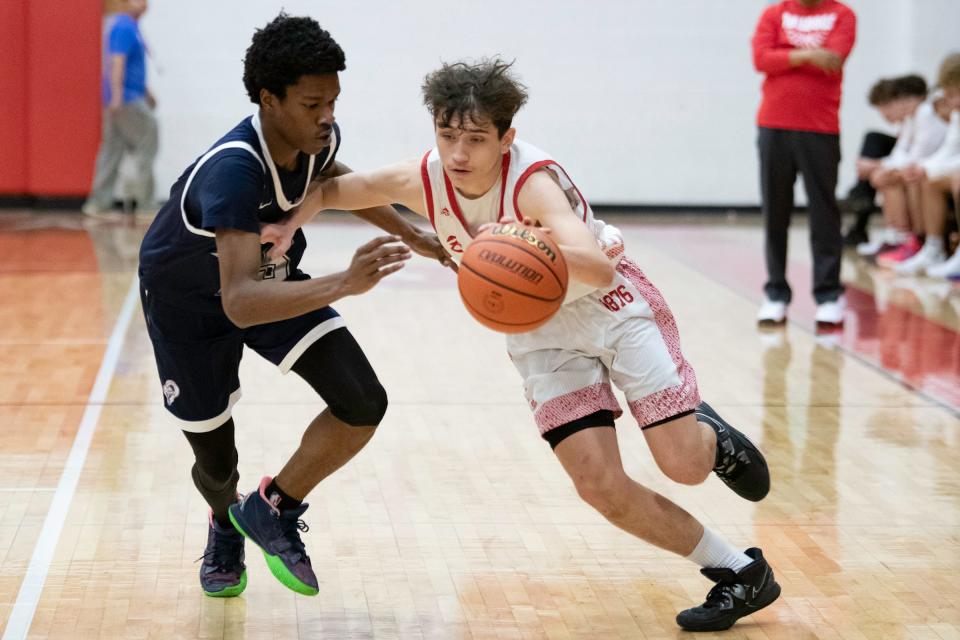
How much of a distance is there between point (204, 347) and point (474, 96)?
38.6 inches

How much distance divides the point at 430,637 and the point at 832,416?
9.38 ft

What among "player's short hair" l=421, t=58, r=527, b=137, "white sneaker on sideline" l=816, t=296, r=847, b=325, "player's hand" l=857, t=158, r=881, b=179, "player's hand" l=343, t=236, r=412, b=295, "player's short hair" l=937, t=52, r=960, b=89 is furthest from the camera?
"player's hand" l=857, t=158, r=881, b=179

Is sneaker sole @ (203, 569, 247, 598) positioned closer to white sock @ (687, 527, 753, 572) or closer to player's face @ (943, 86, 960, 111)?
white sock @ (687, 527, 753, 572)

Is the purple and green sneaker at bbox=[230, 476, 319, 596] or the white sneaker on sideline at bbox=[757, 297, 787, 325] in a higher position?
the purple and green sneaker at bbox=[230, 476, 319, 596]

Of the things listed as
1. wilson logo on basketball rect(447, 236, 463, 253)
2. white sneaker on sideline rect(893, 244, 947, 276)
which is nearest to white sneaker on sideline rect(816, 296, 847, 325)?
white sneaker on sideline rect(893, 244, 947, 276)

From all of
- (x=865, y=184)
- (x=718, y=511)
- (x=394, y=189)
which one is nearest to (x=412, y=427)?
(x=718, y=511)

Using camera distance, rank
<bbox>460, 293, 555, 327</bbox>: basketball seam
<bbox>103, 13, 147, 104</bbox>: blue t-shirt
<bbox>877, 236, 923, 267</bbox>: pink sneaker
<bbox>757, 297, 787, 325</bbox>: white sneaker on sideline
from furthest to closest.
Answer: <bbox>103, 13, 147, 104</bbox>: blue t-shirt, <bbox>877, 236, 923, 267</bbox>: pink sneaker, <bbox>757, 297, 787, 325</bbox>: white sneaker on sideline, <bbox>460, 293, 555, 327</bbox>: basketball seam

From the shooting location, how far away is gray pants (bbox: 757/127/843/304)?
7391mm

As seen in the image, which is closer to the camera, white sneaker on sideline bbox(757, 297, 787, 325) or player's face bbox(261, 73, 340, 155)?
player's face bbox(261, 73, 340, 155)

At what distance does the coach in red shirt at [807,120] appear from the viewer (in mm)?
7328

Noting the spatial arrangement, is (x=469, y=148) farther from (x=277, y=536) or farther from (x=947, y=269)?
(x=947, y=269)

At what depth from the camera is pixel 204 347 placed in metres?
3.50

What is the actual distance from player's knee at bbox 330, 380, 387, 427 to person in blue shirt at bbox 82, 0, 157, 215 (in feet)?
27.6

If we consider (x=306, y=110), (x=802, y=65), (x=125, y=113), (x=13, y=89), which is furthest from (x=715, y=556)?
(x=13, y=89)
